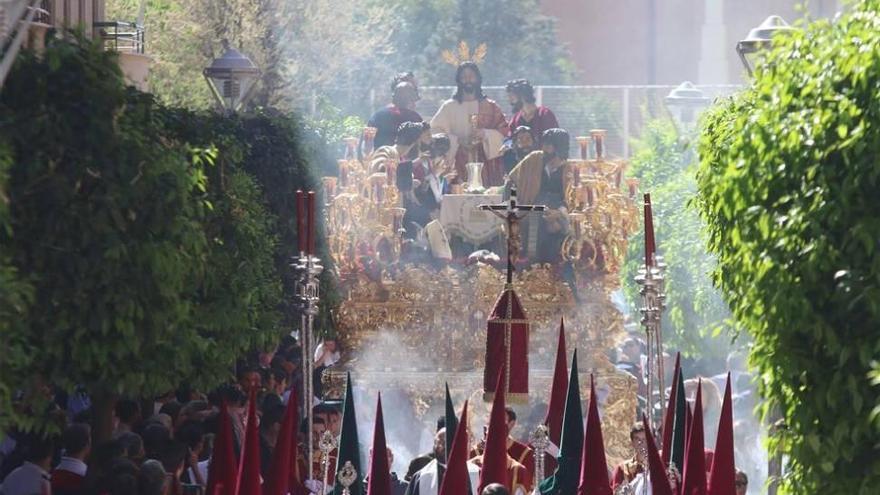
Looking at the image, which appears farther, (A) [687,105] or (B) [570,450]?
(A) [687,105]

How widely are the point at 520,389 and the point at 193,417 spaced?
198 centimetres

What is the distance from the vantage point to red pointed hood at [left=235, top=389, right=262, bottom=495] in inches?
438

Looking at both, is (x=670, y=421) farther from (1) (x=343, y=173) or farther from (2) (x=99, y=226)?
(1) (x=343, y=173)

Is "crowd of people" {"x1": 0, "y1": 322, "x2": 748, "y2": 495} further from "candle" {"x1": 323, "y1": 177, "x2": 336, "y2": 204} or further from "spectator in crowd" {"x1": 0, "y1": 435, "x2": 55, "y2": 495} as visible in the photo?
"candle" {"x1": 323, "y1": 177, "x2": 336, "y2": 204}

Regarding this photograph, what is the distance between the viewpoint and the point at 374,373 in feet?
66.6

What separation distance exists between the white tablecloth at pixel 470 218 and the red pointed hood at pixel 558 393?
7.46 metres

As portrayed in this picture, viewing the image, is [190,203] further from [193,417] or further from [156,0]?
[156,0]

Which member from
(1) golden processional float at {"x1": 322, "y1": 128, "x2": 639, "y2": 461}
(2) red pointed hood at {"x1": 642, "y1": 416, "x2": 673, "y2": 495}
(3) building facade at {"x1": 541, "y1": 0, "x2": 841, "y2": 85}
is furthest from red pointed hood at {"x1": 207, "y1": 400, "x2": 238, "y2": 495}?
(3) building facade at {"x1": 541, "y1": 0, "x2": 841, "y2": 85}

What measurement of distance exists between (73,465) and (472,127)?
12124mm

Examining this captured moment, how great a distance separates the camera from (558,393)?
13.4 meters

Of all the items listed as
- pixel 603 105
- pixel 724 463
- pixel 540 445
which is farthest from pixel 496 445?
pixel 603 105

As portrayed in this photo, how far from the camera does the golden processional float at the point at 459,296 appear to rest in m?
20.0

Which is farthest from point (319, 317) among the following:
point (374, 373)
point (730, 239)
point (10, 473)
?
point (730, 239)

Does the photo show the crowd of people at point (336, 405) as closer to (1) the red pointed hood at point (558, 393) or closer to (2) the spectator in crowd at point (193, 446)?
(2) the spectator in crowd at point (193, 446)
